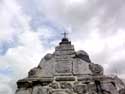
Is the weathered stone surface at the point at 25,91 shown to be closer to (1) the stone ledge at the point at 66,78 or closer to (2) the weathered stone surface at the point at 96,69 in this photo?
(1) the stone ledge at the point at 66,78

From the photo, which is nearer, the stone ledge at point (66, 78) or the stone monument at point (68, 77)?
the stone monument at point (68, 77)

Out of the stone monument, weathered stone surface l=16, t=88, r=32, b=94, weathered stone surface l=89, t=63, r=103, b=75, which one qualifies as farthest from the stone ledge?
weathered stone surface l=16, t=88, r=32, b=94

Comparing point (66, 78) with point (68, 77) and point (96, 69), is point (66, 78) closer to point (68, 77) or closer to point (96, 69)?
point (68, 77)

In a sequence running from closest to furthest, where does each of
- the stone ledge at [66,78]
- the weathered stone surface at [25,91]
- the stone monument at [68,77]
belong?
the stone monument at [68,77], the stone ledge at [66,78], the weathered stone surface at [25,91]

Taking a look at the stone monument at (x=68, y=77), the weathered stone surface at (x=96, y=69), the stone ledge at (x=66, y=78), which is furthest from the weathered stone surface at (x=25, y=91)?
the weathered stone surface at (x=96, y=69)

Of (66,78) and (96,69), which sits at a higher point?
(96,69)

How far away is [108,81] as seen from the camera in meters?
8.69

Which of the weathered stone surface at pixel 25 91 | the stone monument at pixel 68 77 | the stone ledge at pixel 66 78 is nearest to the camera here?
the stone monument at pixel 68 77

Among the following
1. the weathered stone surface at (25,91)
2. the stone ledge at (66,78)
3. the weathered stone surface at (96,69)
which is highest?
the weathered stone surface at (96,69)

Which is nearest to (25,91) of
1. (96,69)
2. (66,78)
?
(66,78)

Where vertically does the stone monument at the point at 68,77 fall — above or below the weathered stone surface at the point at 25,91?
above

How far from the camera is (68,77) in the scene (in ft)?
29.3

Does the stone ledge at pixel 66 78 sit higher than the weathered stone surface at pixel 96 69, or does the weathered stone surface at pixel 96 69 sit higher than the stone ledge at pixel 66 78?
the weathered stone surface at pixel 96 69

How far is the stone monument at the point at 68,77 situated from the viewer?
8.71 metres
